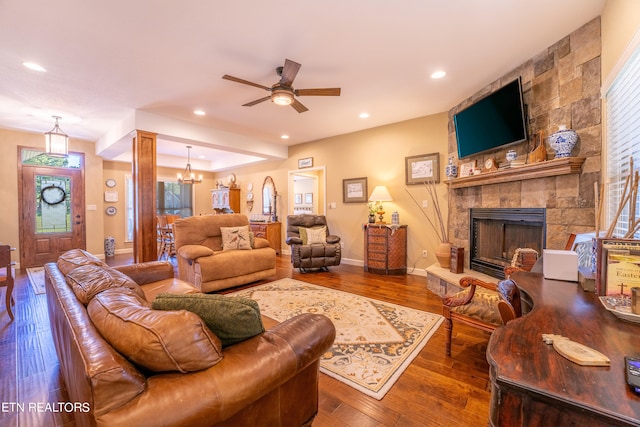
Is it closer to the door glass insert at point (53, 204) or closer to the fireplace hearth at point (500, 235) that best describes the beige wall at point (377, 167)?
the fireplace hearth at point (500, 235)

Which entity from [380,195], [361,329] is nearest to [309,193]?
[380,195]

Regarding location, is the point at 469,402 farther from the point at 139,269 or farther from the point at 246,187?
the point at 246,187

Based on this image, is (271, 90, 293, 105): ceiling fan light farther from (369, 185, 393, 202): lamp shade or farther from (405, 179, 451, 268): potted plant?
(405, 179, 451, 268): potted plant

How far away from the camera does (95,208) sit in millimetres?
5848

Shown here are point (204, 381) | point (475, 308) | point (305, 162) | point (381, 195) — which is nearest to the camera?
point (204, 381)

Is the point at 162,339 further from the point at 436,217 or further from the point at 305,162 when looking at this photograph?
the point at 305,162

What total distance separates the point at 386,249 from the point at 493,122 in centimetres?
235

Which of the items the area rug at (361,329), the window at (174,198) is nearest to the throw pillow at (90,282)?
the area rug at (361,329)

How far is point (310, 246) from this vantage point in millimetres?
4680

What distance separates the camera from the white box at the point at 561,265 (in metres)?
1.49

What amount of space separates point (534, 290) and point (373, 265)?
3.32 meters

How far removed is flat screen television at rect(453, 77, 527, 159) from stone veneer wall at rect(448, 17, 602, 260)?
14 cm

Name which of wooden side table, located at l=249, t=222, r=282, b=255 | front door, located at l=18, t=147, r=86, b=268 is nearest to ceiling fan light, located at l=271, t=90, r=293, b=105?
wooden side table, located at l=249, t=222, r=282, b=255

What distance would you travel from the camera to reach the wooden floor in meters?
1.47
